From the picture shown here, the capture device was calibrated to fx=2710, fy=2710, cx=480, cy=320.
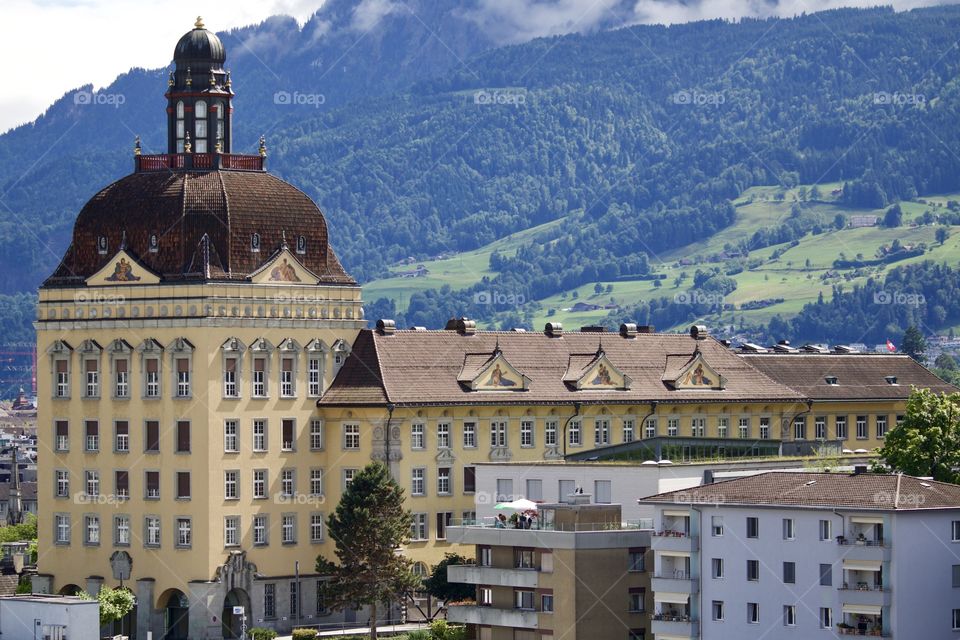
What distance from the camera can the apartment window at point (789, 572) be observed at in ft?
375

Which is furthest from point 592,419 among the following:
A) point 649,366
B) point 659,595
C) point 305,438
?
point 659,595

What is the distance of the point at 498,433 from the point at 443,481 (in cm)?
524

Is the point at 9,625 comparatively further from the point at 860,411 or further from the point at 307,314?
the point at 860,411

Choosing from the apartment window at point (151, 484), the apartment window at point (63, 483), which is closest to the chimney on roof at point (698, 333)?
the apartment window at point (151, 484)

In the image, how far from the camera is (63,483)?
15025 centimetres

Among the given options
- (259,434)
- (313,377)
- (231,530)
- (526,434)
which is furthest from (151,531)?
(526,434)

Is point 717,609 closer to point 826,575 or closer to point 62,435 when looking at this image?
point 826,575

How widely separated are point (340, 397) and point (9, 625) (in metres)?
25.9

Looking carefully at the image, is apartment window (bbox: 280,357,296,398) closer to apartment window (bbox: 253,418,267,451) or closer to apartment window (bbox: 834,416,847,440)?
apartment window (bbox: 253,418,267,451)

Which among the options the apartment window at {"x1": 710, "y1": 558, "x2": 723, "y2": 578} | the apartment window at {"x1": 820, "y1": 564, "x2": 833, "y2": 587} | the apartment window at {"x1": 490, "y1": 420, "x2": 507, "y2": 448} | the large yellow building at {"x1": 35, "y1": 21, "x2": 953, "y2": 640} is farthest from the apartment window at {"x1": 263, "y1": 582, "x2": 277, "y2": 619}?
the apartment window at {"x1": 820, "y1": 564, "x2": 833, "y2": 587}

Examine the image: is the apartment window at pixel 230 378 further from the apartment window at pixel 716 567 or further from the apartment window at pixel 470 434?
the apartment window at pixel 716 567

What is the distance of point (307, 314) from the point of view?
150 m

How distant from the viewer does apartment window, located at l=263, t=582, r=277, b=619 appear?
14488cm

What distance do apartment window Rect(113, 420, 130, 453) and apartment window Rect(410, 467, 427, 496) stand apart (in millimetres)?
15839
